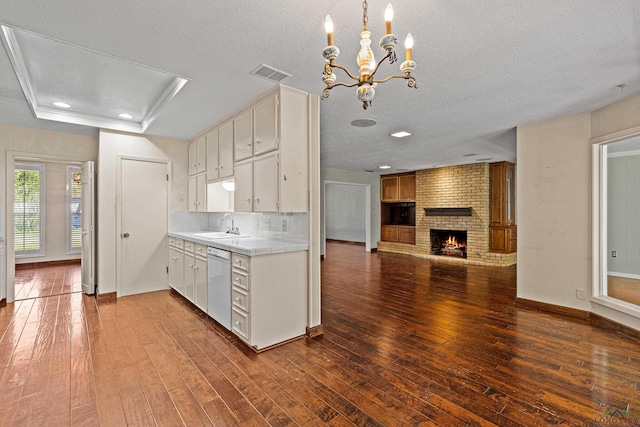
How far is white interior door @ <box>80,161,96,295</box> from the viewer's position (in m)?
4.61

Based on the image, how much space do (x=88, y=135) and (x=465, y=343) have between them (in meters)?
6.15

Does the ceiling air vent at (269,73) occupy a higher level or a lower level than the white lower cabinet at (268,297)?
higher

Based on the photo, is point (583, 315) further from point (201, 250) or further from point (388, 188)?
point (388, 188)

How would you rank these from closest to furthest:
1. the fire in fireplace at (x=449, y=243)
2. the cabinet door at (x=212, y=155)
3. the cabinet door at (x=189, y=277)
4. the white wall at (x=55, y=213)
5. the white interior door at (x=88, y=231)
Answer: the cabinet door at (x=189, y=277), the cabinet door at (x=212, y=155), the white interior door at (x=88, y=231), the white wall at (x=55, y=213), the fire in fireplace at (x=449, y=243)

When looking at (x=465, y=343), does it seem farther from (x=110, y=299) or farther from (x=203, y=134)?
(x=110, y=299)

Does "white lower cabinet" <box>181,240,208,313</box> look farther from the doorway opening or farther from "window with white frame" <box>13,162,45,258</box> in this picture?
"window with white frame" <box>13,162,45,258</box>

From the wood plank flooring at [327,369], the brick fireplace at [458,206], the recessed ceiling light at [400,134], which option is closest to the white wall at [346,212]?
the brick fireplace at [458,206]

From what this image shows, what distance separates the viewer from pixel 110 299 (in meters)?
4.43

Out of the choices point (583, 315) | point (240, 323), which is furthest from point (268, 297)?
point (583, 315)

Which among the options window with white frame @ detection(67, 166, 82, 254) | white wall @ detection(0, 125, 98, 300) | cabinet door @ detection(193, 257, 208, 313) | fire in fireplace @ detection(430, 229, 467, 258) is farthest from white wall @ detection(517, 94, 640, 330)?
window with white frame @ detection(67, 166, 82, 254)

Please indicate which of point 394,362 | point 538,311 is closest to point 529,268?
point 538,311

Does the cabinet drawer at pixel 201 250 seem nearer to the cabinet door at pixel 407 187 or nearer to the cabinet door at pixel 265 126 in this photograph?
the cabinet door at pixel 265 126

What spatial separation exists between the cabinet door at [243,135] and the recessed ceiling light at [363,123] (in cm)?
152

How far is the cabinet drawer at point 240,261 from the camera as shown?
2818 mm
